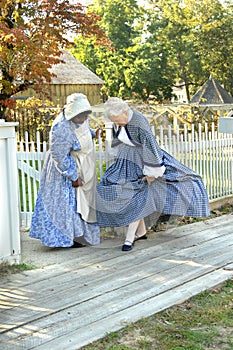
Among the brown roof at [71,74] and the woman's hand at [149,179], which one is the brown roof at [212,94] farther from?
the woman's hand at [149,179]

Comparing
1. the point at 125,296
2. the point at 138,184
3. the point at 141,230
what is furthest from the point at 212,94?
the point at 125,296

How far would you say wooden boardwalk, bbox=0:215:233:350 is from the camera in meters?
4.05

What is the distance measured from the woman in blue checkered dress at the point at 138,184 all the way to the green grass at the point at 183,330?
1.93 meters

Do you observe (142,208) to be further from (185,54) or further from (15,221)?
(185,54)

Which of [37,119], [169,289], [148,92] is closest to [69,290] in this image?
[169,289]

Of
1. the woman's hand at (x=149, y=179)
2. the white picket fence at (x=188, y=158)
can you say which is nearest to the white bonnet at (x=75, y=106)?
the white picket fence at (x=188, y=158)

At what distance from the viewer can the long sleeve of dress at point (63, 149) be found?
629 cm

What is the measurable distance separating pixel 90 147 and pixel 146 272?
1782 mm

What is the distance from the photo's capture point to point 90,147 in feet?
21.9

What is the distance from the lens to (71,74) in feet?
98.8

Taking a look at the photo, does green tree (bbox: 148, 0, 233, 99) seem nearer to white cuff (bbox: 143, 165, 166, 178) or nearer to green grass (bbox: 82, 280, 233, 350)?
white cuff (bbox: 143, 165, 166, 178)

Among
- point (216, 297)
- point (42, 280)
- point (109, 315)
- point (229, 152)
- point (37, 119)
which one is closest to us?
point (109, 315)

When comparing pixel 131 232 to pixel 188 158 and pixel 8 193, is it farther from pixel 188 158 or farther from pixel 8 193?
pixel 188 158

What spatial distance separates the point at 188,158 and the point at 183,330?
461 centimetres
